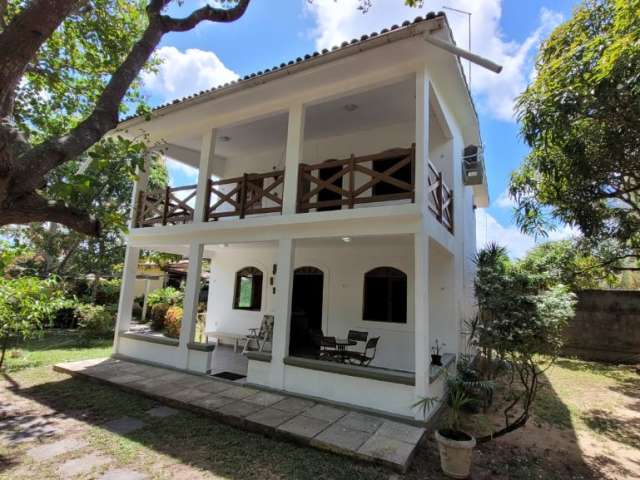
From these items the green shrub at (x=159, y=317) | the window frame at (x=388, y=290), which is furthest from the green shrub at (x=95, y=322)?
the window frame at (x=388, y=290)

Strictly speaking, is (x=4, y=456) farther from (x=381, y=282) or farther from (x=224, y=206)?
(x=224, y=206)

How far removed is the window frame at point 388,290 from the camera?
8.76m

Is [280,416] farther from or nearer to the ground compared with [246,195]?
nearer to the ground

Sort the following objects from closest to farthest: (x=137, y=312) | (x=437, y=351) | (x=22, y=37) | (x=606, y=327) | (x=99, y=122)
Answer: (x=22, y=37) < (x=99, y=122) < (x=437, y=351) < (x=606, y=327) < (x=137, y=312)

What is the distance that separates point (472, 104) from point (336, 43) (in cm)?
422

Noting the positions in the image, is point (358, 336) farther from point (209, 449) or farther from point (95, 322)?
point (95, 322)

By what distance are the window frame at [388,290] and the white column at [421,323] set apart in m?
3.09

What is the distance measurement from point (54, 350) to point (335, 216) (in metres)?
10.4

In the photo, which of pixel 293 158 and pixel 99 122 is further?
pixel 293 158

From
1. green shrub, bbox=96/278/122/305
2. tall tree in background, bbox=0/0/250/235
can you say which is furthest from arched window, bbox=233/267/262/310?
green shrub, bbox=96/278/122/305

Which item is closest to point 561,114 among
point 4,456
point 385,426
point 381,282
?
point 381,282

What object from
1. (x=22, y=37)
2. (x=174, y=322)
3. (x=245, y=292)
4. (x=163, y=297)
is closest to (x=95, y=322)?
(x=174, y=322)

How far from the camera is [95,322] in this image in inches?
479

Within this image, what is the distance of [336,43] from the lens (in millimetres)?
6059
